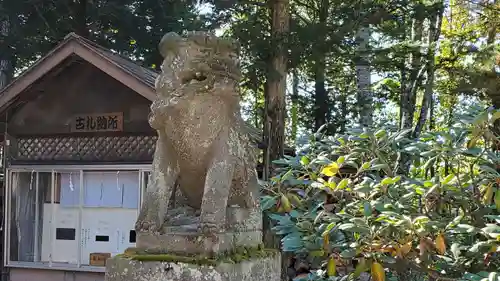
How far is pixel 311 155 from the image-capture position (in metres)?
5.22

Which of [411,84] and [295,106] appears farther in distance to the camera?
[295,106]

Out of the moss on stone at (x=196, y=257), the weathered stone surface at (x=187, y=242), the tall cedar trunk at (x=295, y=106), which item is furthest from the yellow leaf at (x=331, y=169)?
the tall cedar trunk at (x=295, y=106)

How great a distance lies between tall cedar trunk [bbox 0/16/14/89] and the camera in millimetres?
11695

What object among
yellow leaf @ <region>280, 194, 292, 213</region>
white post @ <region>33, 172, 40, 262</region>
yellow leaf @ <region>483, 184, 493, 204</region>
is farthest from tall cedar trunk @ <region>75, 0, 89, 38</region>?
yellow leaf @ <region>483, 184, 493, 204</region>

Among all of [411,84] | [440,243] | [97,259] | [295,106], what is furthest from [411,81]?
[440,243]

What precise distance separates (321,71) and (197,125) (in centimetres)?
587

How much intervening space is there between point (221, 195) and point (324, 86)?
1168cm

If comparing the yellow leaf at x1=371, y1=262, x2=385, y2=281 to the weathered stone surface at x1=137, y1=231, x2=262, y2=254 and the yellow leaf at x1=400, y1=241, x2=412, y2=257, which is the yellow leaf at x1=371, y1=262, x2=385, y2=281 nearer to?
the yellow leaf at x1=400, y1=241, x2=412, y2=257

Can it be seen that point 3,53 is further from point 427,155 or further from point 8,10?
point 427,155

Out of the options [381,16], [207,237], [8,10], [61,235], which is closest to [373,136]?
[207,237]

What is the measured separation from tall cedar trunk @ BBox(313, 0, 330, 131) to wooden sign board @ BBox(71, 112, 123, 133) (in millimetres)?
3342

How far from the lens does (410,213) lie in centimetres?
430

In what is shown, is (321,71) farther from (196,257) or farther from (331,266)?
(196,257)

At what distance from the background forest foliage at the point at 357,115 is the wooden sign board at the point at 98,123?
88.8 inches
